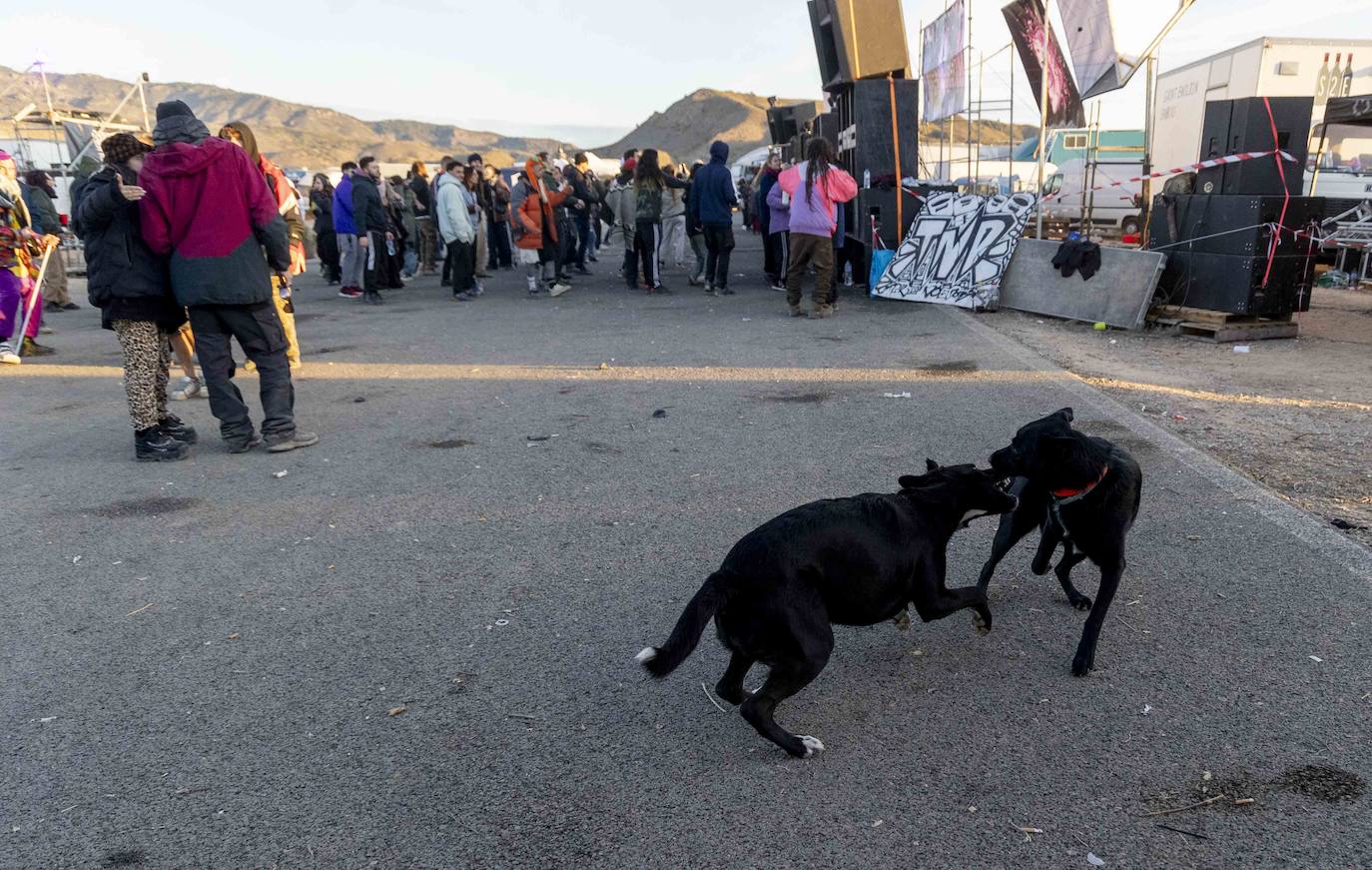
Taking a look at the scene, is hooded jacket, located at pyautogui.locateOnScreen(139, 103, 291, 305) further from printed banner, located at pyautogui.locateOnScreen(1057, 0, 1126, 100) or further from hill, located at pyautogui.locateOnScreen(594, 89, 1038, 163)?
hill, located at pyautogui.locateOnScreen(594, 89, 1038, 163)

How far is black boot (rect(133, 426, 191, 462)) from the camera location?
5391mm

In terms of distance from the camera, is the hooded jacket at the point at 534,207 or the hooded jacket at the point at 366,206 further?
the hooded jacket at the point at 534,207

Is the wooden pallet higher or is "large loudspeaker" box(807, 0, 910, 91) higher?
"large loudspeaker" box(807, 0, 910, 91)

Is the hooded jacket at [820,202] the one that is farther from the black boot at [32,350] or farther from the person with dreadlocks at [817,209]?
the black boot at [32,350]

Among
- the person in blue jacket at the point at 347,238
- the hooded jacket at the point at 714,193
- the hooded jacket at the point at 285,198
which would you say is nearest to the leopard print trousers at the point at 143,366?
the hooded jacket at the point at 285,198

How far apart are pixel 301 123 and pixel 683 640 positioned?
18310 centimetres

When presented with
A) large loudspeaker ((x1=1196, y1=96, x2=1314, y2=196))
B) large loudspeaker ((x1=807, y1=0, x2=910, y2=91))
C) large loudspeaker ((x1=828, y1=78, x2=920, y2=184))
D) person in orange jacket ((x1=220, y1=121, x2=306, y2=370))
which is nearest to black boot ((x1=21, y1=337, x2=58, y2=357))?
person in orange jacket ((x1=220, y1=121, x2=306, y2=370))

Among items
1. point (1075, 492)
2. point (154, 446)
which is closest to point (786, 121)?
point (154, 446)

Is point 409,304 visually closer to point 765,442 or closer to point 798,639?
point 765,442

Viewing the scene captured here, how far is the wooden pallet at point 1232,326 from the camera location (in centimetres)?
817

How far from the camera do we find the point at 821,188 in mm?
9672

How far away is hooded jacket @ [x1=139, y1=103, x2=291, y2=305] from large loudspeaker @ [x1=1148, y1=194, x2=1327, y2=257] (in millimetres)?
8335

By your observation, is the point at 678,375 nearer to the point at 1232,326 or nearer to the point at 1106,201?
the point at 1232,326

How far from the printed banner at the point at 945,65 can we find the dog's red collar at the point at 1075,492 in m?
15.6
